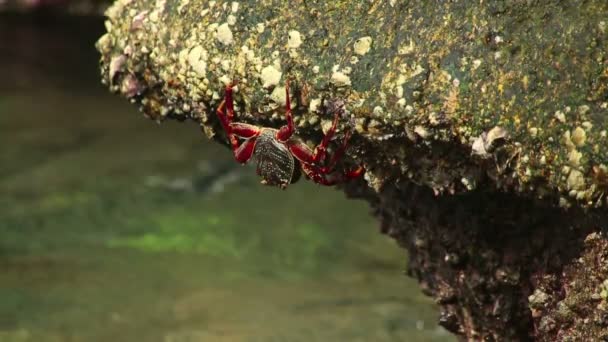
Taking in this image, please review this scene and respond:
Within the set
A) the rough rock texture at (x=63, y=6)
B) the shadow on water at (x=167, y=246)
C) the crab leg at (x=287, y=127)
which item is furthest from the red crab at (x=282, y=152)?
the rough rock texture at (x=63, y=6)

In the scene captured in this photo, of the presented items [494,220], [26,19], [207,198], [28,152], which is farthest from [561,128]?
[26,19]

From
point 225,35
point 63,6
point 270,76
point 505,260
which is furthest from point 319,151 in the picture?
point 63,6

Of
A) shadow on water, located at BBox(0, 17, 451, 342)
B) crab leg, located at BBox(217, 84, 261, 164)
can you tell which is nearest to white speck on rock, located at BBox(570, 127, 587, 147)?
crab leg, located at BBox(217, 84, 261, 164)

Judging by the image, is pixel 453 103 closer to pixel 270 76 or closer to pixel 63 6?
pixel 270 76

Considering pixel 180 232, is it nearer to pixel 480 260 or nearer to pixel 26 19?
pixel 480 260

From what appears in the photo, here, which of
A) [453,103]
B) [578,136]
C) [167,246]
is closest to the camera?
[578,136]
